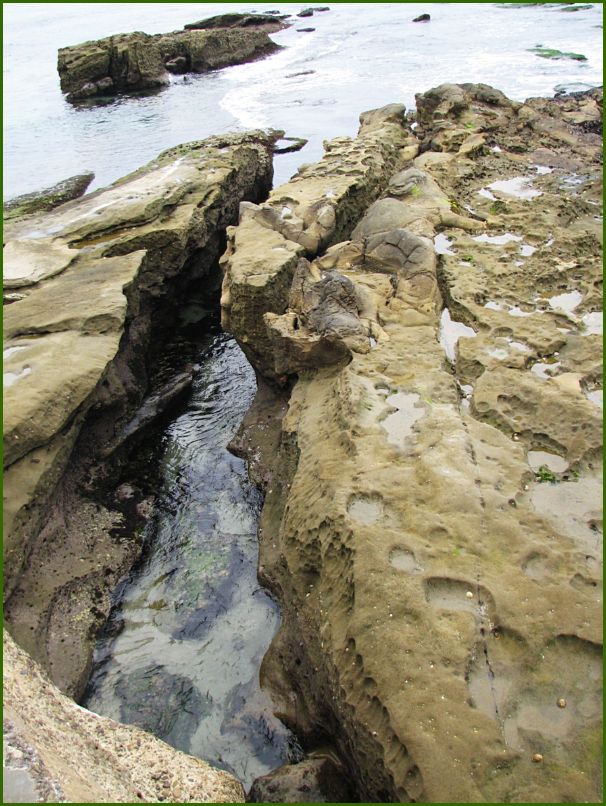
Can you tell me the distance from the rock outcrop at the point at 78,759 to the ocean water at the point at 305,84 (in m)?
12.9

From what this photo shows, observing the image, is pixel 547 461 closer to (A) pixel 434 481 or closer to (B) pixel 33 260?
(A) pixel 434 481

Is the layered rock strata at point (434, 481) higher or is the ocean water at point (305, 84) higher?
the ocean water at point (305, 84)

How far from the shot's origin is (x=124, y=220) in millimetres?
9375

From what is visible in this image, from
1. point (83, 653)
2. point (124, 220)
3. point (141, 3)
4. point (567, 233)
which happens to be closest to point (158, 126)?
point (124, 220)

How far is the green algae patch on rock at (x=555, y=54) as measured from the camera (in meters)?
21.3

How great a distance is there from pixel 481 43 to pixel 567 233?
2307 centimetres

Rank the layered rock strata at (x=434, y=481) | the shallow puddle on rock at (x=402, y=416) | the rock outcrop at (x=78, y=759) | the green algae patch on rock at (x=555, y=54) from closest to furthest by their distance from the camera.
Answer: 1. the rock outcrop at (x=78, y=759)
2. the layered rock strata at (x=434, y=481)
3. the shallow puddle on rock at (x=402, y=416)
4. the green algae patch on rock at (x=555, y=54)

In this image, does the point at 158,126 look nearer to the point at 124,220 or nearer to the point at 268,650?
the point at 124,220

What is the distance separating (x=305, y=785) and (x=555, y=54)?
82.0 feet

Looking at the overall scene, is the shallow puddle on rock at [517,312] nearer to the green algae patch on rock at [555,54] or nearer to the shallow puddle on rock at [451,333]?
the shallow puddle on rock at [451,333]

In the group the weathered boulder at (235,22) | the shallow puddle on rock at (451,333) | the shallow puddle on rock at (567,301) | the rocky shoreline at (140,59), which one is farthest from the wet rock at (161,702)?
the weathered boulder at (235,22)

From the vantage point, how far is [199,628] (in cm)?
540

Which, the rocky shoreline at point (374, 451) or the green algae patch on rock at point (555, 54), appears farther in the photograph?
the green algae patch on rock at point (555, 54)

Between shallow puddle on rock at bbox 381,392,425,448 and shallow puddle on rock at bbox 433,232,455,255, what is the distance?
2.93m
